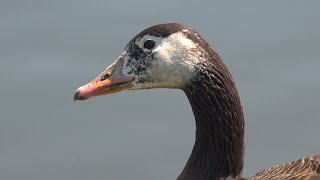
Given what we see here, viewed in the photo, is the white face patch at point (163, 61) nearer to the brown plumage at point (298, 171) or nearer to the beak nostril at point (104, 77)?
the beak nostril at point (104, 77)

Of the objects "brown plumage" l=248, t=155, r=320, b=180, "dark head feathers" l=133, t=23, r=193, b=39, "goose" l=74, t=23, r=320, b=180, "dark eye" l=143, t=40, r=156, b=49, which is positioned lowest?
"brown plumage" l=248, t=155, r=320, b=180

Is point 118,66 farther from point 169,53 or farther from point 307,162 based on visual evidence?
point 307,162

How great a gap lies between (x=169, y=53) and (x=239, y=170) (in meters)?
0.99

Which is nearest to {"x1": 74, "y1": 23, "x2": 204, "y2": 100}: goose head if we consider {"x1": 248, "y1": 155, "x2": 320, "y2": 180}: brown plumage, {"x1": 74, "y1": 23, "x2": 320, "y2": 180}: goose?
{"x1": 74, "y1": 23, "x2": 320, "y2": 180}: goose

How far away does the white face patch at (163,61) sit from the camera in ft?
18.8

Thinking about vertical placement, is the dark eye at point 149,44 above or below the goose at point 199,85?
above

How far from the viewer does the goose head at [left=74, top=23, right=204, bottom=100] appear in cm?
575

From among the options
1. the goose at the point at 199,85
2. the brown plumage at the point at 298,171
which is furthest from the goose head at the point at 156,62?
the brown plumage at the point at 298,171

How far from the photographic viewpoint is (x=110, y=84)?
595 cm

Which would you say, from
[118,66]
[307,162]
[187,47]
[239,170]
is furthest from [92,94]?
[307,162]

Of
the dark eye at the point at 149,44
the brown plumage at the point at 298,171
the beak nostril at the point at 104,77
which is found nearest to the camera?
the brown plumage at the point at 298,171

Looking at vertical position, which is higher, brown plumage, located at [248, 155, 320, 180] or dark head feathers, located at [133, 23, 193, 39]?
dark head feathers, located at [133, 23, 193, 39]

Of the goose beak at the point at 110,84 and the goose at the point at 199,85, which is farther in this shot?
the goose beak at the point at 110,84

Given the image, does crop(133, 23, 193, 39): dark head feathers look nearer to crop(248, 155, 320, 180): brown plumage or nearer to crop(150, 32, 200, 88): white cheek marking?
crop(150, 32, 200, 88): white cheek marking
